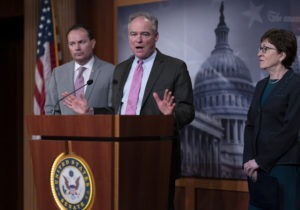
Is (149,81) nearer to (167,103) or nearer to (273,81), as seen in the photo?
(167,103)

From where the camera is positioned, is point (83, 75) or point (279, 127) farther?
point (83, 75)

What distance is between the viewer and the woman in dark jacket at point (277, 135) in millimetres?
3127

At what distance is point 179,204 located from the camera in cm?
457

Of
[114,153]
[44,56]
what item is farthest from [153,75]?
[44,56]

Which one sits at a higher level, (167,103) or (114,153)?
(167,103)

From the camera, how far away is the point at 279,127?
10.4 feet

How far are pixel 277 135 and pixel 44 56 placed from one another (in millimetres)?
2581

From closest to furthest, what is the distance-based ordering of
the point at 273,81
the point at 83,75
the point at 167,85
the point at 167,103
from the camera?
the point at 167,103, the point at 167,85, the point at 273,81, the point at 83,75

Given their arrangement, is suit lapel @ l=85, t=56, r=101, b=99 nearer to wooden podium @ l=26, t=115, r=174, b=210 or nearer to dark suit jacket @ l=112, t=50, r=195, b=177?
dark suit jacket @ l=112, t=50, r=195, b=177

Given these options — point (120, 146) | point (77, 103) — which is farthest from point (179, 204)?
point (120, 146)

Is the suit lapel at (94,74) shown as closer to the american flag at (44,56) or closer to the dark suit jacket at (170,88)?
the dark suit jacket at (170,88)

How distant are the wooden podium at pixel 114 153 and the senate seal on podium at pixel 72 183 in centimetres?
3

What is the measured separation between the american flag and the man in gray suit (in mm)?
1275
